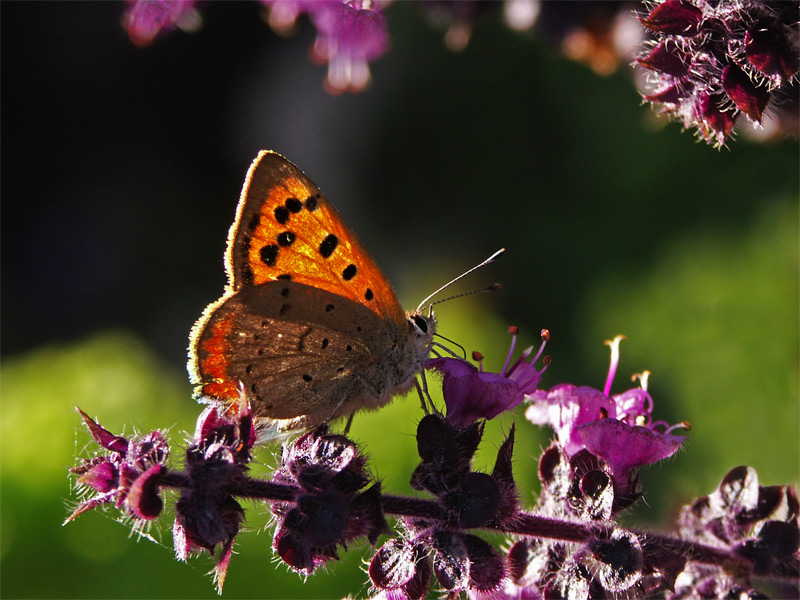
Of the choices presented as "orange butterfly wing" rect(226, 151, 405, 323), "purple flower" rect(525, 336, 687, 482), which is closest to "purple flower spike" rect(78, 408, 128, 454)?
"orange butterfly wing" rect(226, 151, 405, 323)

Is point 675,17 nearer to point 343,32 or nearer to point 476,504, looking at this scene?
point 476,504

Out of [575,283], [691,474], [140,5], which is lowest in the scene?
[691,474]

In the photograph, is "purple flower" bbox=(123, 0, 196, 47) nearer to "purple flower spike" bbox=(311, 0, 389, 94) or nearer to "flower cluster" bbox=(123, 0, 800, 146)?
"purple flower spike" bbox=(311, 0, 389, 94)

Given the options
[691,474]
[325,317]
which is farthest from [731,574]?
[691,474]

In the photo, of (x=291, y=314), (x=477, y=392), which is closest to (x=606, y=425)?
(x=477, y=392)

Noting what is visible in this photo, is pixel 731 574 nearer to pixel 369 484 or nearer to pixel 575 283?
pixel 369 484
